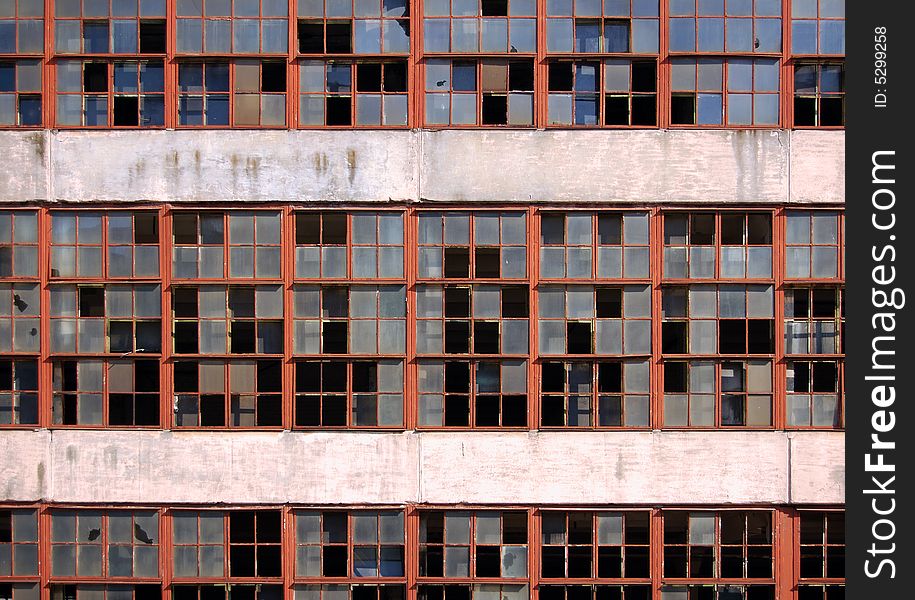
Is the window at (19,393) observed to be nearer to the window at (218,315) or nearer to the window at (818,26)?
the window at (218,315)

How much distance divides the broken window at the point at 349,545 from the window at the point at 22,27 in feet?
29.9

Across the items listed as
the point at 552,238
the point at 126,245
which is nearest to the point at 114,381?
the point at 126,245

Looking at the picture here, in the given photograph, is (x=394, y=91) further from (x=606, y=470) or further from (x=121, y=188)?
(x=606, y=470)

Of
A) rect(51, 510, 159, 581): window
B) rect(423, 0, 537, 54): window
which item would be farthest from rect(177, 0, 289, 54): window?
rect(51, 510, 159, 581): window

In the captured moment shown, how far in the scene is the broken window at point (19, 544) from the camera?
36.0 feet

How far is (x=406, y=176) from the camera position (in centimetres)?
1068

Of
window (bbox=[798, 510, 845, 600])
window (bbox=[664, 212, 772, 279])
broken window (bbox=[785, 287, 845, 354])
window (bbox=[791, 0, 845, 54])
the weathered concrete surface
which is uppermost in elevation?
window (bbox=[791, 0, 845, 54])

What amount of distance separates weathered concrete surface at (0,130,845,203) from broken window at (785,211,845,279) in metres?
0.35

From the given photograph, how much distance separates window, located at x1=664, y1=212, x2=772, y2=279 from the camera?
10852mm

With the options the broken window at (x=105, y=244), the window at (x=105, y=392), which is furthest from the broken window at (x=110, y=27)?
the window at (x=105, y=392)

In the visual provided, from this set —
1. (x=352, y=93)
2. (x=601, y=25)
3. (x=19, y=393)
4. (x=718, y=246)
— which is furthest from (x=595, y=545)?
(x=19, y=393)

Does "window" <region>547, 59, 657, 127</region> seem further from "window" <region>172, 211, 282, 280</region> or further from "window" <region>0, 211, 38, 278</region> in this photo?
"window" <region>0, 211, 38, 278</region>

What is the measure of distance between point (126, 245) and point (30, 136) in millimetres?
2364

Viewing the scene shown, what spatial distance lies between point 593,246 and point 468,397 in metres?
3.29
